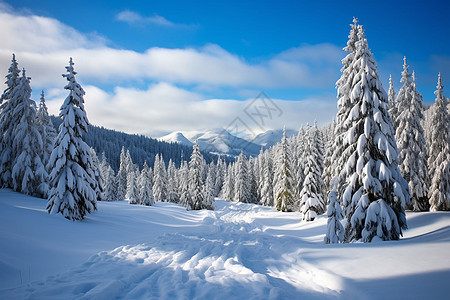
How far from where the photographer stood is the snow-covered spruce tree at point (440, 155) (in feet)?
75.6

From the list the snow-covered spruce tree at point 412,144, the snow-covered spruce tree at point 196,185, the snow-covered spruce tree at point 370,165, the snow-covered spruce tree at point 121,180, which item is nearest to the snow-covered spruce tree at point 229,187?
the snow-covered spruce tree at point 196,185

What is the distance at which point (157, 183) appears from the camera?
63.9 meters

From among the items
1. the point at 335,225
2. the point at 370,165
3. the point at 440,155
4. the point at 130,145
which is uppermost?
the point at 130,145

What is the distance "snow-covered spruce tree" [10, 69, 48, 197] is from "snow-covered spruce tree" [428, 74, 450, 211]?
1513 inches

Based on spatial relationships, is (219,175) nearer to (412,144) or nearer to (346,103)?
(412,144)

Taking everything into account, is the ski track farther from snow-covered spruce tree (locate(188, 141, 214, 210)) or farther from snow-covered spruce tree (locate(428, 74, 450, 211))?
snow-covered spruce tree (locate(188, 141, 214, 210))

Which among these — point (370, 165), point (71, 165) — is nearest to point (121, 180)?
point (71, 165)

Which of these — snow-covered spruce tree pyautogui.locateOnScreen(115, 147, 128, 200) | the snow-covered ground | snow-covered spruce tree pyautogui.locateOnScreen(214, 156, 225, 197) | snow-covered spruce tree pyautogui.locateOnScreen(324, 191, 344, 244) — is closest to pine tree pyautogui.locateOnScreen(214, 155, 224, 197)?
snow-covered spruce tree pyautogui.locateOnScreen(214, 156, 225, 197)

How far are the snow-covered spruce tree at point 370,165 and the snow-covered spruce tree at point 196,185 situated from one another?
31.5 m

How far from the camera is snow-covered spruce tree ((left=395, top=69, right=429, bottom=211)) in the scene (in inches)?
891

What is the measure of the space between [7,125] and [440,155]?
4373cm

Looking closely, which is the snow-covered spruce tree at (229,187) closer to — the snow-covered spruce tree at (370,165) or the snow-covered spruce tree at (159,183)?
the snow-covered spruce tree at (159,183)

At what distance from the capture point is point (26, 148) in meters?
20.5

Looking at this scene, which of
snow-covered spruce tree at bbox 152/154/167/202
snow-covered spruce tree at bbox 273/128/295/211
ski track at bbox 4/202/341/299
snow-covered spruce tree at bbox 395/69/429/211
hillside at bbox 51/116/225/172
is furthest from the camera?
hillside at bbox 51/116/225/172
